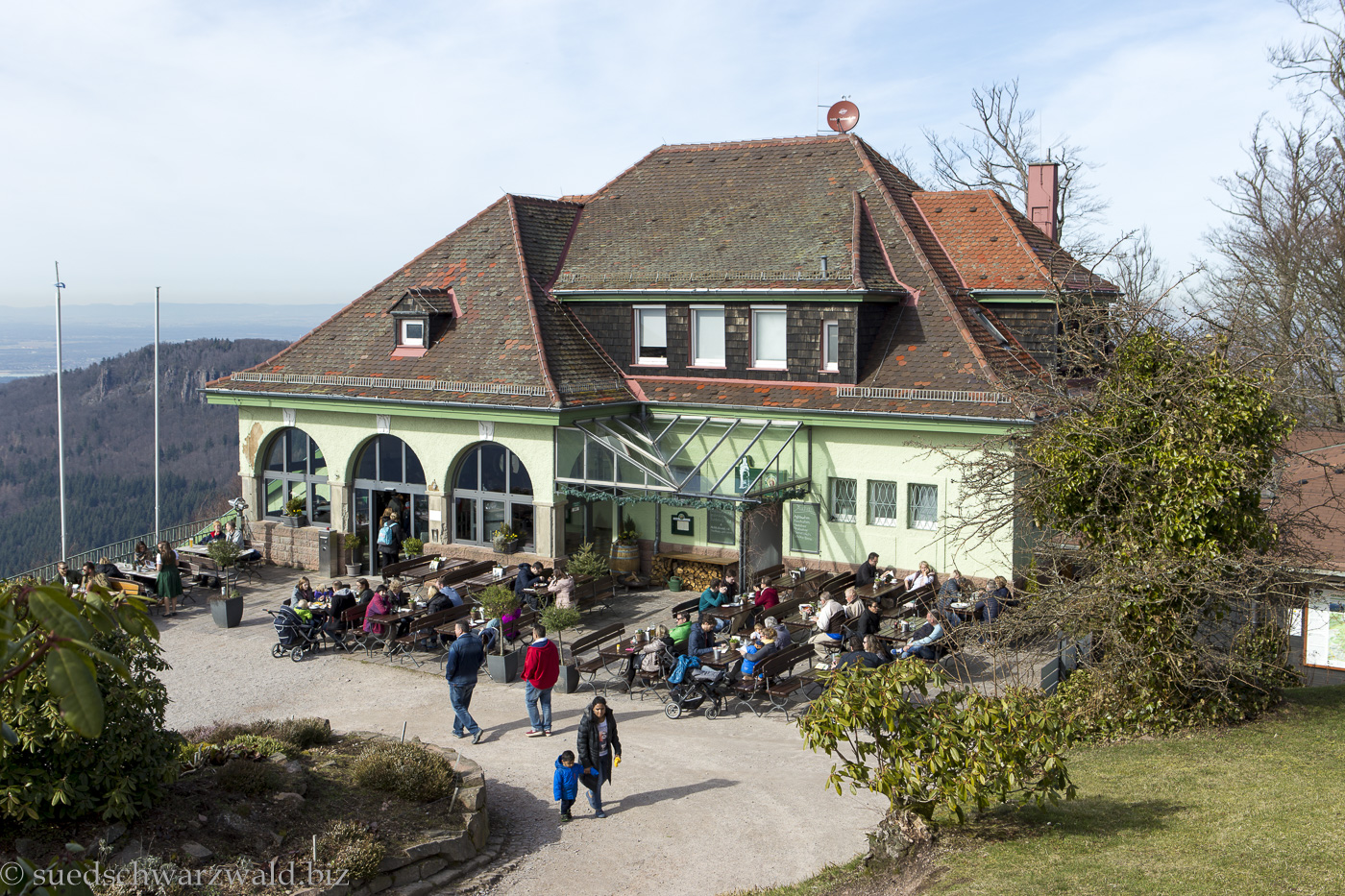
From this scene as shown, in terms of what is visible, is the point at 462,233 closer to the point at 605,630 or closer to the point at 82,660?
the point at 605,630

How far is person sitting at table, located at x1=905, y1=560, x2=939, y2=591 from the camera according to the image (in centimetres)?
1997

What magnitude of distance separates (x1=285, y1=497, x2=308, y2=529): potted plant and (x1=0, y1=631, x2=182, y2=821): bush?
15914 millimetres

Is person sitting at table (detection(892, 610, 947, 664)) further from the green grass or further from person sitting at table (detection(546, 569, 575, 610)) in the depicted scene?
person sitting at table (detection(546, 569, 575, 610))

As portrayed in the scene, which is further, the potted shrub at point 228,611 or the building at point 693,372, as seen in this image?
the building at point 693,372

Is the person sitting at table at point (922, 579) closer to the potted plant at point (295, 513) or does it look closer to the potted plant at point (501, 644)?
the potted plant at point (501, 644)

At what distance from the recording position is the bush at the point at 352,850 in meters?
10.1

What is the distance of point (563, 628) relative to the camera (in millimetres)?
18219

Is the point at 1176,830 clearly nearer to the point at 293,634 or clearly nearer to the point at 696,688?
the point at 696,688

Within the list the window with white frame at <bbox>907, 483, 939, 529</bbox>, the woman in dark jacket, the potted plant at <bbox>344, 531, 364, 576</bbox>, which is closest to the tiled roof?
the window with white frame at <bbox>907, 483, 939, 529</bbox>

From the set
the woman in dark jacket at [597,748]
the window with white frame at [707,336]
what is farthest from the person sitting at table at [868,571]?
the woman in dark jacket at [597,748]

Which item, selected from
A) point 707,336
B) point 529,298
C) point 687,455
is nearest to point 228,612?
point 529,298

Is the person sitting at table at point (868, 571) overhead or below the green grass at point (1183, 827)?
overhead

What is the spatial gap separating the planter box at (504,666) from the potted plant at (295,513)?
391 inches

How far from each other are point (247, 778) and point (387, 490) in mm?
14843
